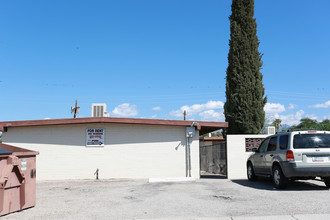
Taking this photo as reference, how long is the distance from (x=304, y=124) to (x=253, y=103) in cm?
6674

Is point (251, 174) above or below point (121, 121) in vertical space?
below

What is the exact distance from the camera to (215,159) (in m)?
17.8

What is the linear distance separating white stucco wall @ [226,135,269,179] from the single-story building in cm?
86

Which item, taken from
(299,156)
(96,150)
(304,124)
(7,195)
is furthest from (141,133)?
(304,124)

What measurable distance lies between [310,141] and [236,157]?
488 cm

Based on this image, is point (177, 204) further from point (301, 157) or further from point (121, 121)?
point (121, 121)

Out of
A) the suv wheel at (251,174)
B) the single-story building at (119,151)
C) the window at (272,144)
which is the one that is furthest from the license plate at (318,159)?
the single-story building at (119,151)

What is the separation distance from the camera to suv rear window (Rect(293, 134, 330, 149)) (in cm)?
907

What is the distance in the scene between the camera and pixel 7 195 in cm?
632

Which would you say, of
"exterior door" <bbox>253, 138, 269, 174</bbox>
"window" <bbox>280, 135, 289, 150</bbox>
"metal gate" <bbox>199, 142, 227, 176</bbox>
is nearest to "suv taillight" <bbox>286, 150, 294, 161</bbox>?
"window" <bbox>280, 135, 289, 150</bbox>

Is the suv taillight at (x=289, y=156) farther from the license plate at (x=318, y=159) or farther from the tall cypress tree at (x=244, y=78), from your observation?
the tall cypress tree at (x=244, y=78)

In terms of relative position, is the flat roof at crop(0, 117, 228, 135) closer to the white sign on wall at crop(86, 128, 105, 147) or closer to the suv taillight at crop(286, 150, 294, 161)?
the white sign on wall at crop(86, 128, 105, 147)

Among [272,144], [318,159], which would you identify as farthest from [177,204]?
[272,144]

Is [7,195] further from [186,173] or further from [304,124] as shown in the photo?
[304,124]
